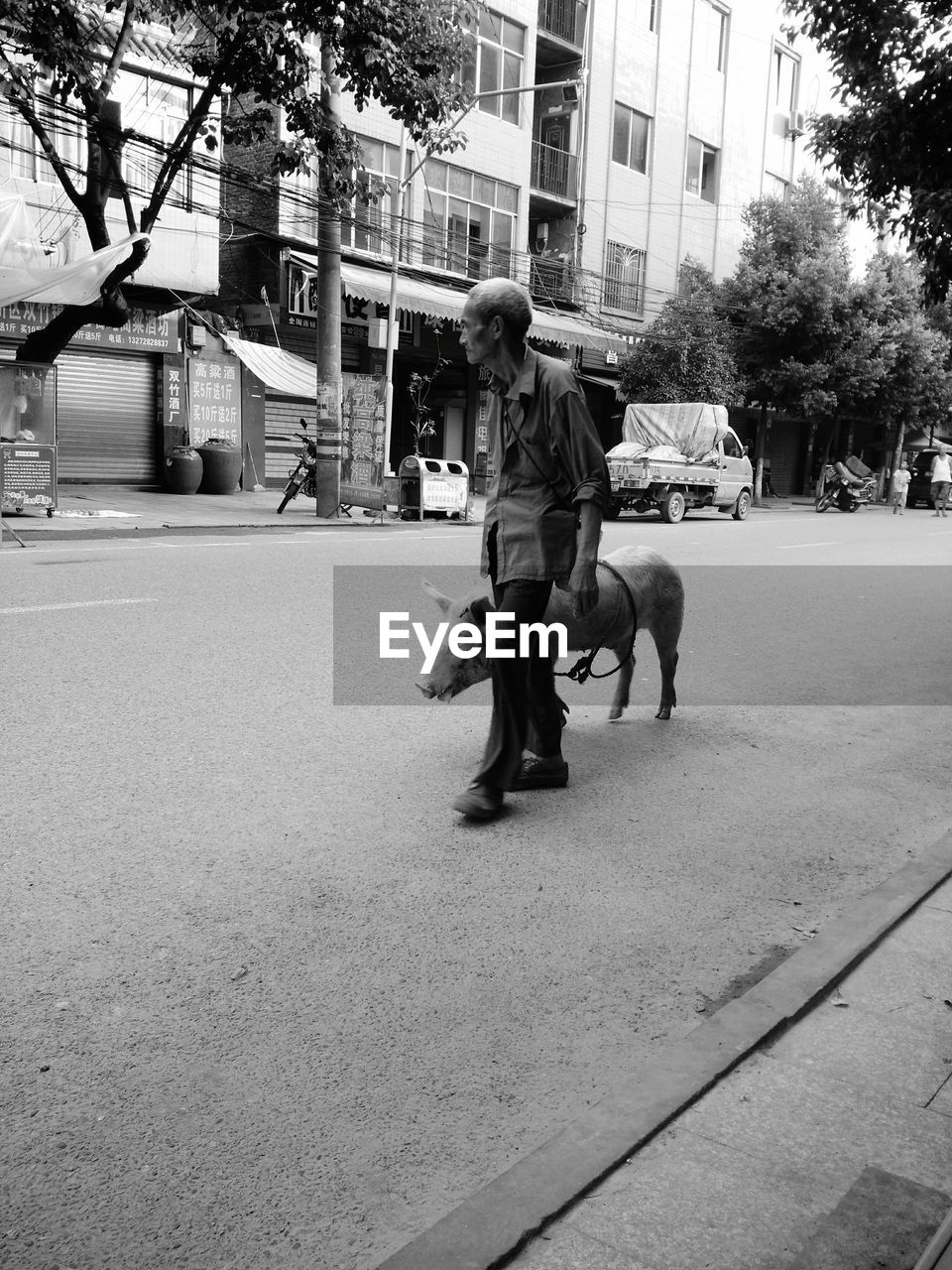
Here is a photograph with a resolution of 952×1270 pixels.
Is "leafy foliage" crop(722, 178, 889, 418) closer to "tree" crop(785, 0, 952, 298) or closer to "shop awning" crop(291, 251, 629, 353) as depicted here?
"shop awning" crop(291, 251, 629, 353)

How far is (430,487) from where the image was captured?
2066cm

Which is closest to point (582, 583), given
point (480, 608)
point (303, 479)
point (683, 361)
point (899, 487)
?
point (480, 608)

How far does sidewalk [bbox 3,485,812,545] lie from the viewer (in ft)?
50.8

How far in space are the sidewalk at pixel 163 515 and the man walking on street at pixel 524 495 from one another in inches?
410

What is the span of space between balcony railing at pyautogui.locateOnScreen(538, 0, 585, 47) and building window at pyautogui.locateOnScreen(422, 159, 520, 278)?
15.5ft

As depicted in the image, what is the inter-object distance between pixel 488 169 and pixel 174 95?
32.3ft

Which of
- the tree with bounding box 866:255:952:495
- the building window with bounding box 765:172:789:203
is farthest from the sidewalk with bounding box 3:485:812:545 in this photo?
the building window with bounding box 765:172:789:203

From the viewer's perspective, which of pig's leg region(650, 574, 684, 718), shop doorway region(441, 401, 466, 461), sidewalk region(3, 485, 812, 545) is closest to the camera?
pig's leg region(650, 574, 684, 718)

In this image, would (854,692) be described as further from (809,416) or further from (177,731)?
(809,416)

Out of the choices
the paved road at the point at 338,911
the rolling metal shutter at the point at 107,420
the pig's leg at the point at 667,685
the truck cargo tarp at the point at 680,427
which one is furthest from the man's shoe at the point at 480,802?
the truck cargo tarp at the point at 680,427

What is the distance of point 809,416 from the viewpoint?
33656mm

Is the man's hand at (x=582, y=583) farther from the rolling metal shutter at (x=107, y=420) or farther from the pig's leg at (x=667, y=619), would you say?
the rolling metal shutter at (x=107, y=420)

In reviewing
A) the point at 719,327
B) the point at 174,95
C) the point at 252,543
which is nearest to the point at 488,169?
the point at 719,327

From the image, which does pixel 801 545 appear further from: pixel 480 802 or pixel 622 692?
pixel 480 802
